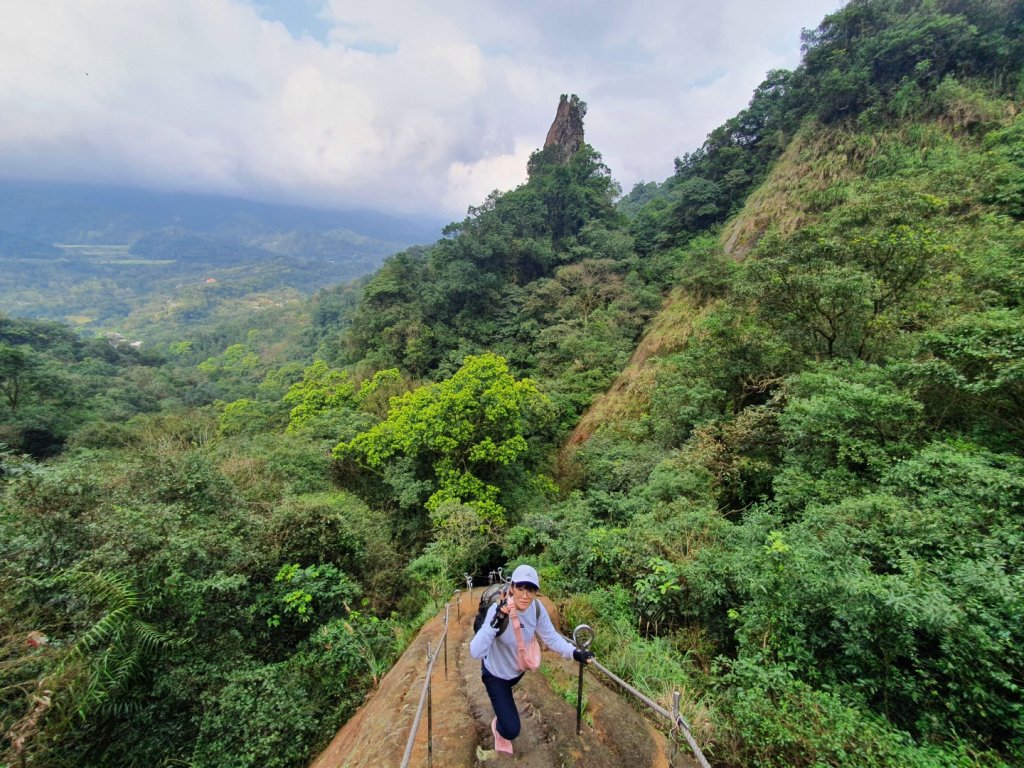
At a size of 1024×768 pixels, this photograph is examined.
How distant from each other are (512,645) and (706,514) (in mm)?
5111

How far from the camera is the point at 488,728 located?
3.76 metres

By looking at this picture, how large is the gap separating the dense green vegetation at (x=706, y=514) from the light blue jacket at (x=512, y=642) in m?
1.59

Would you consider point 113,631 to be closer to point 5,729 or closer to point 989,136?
point 5,729

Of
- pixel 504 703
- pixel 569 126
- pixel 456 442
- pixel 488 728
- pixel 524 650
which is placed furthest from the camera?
pixel 569 126

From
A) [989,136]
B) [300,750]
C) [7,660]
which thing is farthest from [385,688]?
[989,136]

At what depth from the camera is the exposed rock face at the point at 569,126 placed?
4134 centimetres

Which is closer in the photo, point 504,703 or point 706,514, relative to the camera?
point 504,703

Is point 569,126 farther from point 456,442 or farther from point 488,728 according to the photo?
point 488,728

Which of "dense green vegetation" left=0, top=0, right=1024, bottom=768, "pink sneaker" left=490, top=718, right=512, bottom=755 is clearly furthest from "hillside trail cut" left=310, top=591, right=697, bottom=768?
"dense green vegetation" left=0, top=0, right=1024, bottom=768

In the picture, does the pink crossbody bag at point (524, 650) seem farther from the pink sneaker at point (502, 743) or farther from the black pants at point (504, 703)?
the pink sneaker at point (502, 743)

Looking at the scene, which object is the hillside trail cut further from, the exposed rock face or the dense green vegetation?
the exposed rock face

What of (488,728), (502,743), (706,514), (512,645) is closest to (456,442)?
(706,514)

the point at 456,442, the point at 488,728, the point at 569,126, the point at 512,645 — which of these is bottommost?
the point at 456,442

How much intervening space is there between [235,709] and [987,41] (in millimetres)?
32717
